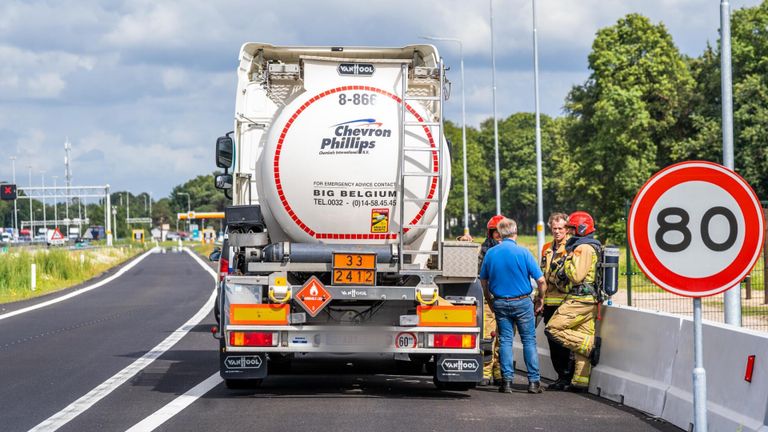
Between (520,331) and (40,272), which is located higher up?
(520,331)

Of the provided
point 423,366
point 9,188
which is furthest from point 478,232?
point 423,366

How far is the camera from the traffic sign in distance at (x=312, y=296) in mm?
11008

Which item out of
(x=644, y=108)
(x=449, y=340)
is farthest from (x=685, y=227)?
(x=644, y=108)

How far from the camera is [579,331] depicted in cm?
1208

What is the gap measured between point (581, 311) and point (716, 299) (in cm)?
1650

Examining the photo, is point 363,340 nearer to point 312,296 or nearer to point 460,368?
point 312,296

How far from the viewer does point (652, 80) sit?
63.1 meters

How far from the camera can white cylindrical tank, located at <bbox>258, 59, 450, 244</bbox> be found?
1127cm

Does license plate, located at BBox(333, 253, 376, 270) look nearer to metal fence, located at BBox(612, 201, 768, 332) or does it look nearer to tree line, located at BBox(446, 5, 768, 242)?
metal fence, located at BBox(612, 201, 768, 332)

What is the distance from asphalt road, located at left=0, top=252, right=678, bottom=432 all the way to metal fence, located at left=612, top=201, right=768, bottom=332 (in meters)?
5.94

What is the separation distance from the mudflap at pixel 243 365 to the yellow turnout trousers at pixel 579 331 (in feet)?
9.80

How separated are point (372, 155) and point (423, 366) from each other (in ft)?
12.3


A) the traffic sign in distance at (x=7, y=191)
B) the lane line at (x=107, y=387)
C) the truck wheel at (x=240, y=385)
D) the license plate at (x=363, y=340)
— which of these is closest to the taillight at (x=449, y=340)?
the license plate at (x=363, y=340)

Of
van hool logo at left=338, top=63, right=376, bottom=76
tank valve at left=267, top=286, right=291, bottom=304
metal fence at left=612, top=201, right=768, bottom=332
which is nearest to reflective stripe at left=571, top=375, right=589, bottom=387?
tank valve at left=267, top=286, right=291, bottom=304
